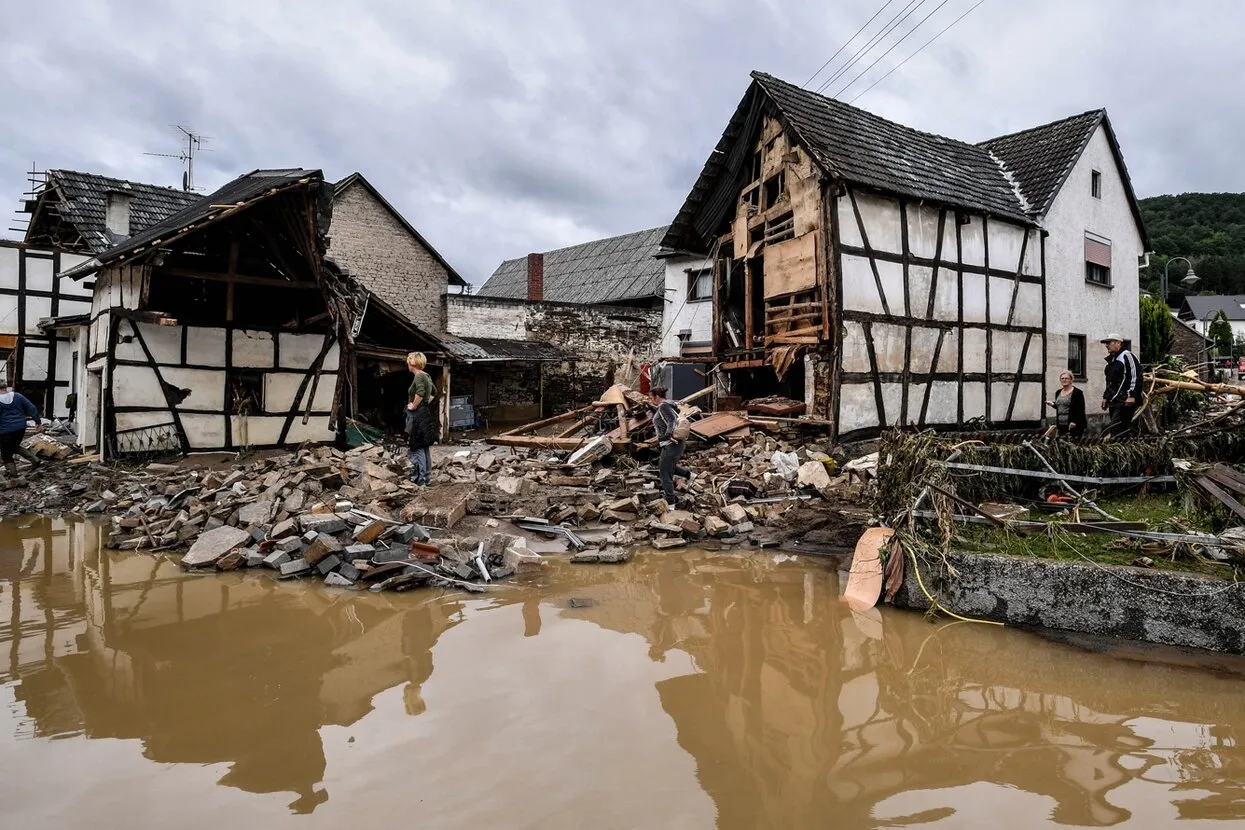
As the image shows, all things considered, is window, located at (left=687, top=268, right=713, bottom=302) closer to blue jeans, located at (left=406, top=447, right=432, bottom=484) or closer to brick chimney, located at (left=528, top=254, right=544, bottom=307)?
brick chimney, located at (left=528, top=254, right=544, bottom=307)

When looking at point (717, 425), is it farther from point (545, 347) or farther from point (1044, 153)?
point (545, 347)

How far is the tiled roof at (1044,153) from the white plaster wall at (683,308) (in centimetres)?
855

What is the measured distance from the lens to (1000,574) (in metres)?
5.32

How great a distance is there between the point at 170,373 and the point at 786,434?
11.1 m

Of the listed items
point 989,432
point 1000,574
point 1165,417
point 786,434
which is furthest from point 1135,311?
point 1000,574

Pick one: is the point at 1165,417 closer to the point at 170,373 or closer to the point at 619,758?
the point at 619,758

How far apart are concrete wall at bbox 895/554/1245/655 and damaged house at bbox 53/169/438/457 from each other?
12.2 metres

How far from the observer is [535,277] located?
30516 mm

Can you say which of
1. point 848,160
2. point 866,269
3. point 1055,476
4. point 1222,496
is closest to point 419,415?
point 1055,476

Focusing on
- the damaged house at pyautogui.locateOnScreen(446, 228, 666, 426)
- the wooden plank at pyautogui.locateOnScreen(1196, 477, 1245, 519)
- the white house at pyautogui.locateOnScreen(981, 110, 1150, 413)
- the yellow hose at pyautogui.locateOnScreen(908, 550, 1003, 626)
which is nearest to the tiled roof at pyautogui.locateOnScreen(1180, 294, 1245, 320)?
the white house at pyautogui.locateOnScreen(981, 110, 1150, 413)

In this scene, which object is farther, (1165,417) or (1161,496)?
(1165,417)

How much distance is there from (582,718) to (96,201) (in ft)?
76.2

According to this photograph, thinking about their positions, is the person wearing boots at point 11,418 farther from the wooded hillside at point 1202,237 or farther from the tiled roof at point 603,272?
the wooded hillside at point 1202,237

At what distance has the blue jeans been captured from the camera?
32.2ft
